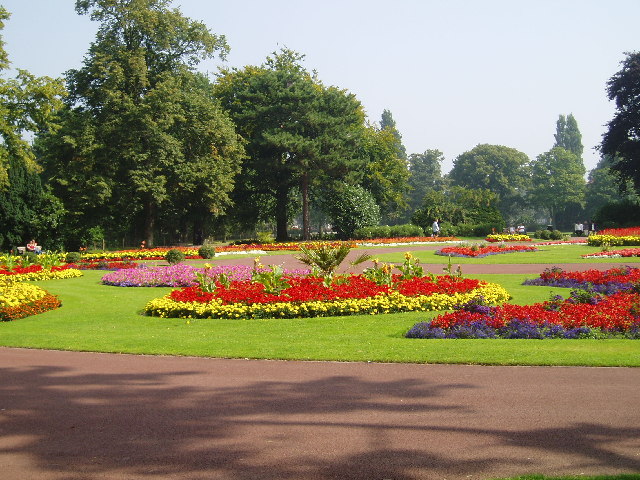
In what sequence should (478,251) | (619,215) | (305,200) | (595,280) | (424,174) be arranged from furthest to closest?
1. (424,174)
2. (305,200)
3. (619,215)
4. (478,251)
5. (595,280)

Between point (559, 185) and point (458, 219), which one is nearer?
point (458, 219)

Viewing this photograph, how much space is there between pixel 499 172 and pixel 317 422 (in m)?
94.2

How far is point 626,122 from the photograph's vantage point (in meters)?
48.7

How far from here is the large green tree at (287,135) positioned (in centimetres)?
4541

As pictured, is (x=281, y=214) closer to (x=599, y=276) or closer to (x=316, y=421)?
(x=599, y=276)

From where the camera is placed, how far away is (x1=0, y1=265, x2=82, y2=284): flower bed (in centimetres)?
2041

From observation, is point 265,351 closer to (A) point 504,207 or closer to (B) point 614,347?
(B) point 614,347

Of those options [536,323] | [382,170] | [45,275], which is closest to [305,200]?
[382,170]

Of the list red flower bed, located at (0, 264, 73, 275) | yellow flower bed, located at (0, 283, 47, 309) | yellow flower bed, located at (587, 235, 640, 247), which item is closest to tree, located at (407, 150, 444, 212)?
yellow flower bed, located at (587, 235, 640, 247)

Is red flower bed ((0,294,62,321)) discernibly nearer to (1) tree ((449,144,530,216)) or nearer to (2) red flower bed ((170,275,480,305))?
(2) red flower bed ((170,275,480,305))

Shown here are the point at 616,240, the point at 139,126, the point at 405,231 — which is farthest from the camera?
the point at 405,231

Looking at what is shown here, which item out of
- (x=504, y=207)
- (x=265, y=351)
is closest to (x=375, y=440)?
(x=265, y=351)

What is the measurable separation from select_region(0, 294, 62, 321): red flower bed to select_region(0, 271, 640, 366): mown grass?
0.25m

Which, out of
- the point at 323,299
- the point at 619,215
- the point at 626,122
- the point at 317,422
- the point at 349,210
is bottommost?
the point at 317,422
